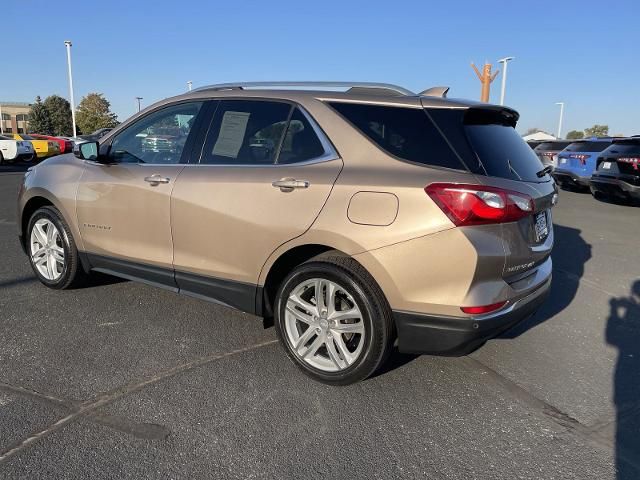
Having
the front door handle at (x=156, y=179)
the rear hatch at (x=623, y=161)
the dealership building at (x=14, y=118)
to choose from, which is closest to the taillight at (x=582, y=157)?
the rear hatch at (x=623, y=161)

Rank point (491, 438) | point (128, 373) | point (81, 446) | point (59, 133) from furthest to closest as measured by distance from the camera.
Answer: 1. point (59, 133)
2. point (128, 373)
3. point (491, 438)
4. point (81, 446)

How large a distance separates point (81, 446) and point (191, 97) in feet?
8.11

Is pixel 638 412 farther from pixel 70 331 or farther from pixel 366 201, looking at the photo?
pixel 70 331

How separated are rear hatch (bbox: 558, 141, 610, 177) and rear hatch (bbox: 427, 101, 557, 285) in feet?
38.2

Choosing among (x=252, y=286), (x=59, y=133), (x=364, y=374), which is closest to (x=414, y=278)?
(x=364, y=374)

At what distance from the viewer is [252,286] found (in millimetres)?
3273

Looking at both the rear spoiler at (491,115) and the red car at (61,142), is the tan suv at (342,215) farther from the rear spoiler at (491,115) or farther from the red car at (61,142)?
the red car at (61,142)

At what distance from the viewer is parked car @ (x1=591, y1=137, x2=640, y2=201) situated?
10383 mm

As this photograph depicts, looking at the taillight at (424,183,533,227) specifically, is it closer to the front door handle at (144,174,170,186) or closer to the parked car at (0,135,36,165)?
the front door handle at (144,174,170,186)

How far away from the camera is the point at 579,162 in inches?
535

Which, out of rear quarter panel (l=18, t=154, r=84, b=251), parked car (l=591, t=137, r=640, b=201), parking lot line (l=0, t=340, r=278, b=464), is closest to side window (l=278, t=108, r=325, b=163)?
parking lot line (l=0, t=340, r=278, b=464)

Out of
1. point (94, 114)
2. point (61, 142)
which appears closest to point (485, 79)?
point (61, 142)

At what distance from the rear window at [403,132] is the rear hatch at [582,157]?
1227cm

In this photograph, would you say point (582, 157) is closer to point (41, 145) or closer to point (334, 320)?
point (334, 320)
